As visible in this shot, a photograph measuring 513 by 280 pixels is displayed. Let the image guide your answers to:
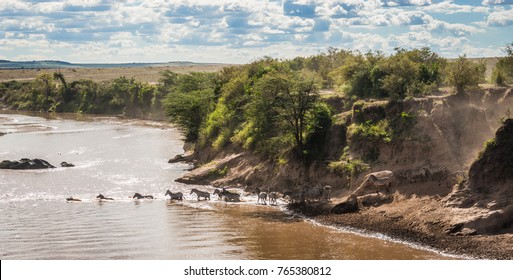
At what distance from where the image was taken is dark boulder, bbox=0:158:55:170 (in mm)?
48281

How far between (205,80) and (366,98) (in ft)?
84.0

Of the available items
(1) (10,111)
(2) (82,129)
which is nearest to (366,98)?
(2) (82,129)

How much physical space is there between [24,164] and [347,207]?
27109 millimetres

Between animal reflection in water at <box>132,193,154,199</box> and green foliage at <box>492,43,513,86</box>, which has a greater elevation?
green foliage at <box>492,43,513,86</box>

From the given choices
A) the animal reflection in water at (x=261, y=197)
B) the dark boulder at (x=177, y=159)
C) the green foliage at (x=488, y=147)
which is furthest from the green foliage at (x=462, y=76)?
the dark boulder at (x=177, y=159)

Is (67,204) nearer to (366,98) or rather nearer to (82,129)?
(366,98)

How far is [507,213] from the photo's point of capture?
1015 inches

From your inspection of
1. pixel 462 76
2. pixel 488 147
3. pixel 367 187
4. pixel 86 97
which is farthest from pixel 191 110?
pixel 86 97

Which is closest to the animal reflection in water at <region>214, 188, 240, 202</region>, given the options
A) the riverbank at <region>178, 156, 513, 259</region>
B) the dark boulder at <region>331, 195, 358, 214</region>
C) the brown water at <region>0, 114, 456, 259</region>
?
the brown water at <region>0, 114, 456, 259</region>

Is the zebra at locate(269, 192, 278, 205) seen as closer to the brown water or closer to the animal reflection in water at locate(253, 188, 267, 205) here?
the animal reflection in water at locate(253, 188, 267, 205)

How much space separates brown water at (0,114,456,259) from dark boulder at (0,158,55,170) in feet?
3.94

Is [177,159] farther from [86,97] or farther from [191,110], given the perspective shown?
[86,97]

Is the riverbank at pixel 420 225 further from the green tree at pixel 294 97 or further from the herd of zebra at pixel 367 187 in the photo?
the green tree at pixel 294 97

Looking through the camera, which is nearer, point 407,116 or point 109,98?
point 407,116
